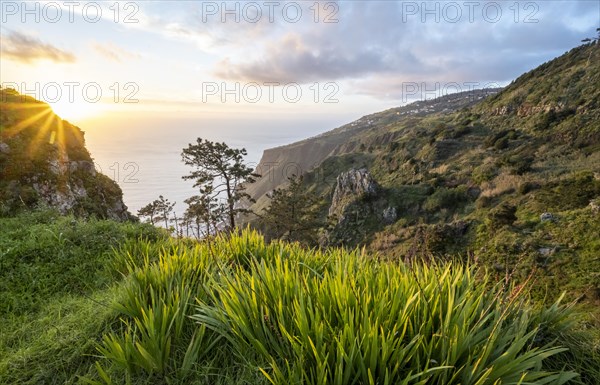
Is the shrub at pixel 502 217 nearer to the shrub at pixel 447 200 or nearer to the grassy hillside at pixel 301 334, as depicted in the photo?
the shrub at pixel 447 200

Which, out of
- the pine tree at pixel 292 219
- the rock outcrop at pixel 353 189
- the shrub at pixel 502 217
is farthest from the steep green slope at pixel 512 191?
the pine tree at pixel 292 219

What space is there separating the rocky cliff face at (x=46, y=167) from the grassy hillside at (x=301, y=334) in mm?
7616

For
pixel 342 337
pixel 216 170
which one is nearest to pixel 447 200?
pixel 216 170

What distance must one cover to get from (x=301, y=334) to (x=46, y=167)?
1360 cm

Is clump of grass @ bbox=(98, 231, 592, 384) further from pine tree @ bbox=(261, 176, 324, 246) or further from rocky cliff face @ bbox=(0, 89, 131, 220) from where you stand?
pine tree @ bbox=(261, 176, 324, 246)

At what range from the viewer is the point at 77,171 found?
14.2 m

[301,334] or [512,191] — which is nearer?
[301,334]

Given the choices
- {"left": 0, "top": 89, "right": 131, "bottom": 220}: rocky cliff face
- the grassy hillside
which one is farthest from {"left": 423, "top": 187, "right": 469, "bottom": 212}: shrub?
the grassy hillside

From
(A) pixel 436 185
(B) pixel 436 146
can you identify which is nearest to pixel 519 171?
(A) pixel 436 185

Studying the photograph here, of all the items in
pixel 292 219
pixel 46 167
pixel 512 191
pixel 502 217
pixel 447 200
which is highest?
pixel 46 167

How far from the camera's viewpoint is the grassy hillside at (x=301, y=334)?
2.55 meters

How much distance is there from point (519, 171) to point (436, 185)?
727cm

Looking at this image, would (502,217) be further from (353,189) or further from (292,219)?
(353,189)

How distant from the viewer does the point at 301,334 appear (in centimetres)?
285
